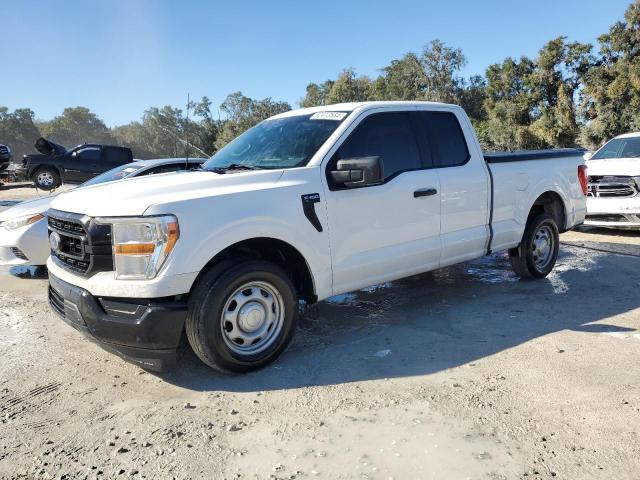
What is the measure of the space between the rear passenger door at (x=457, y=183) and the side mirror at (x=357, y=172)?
1.15m

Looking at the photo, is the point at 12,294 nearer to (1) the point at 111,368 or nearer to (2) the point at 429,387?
(1) the point at 111,368

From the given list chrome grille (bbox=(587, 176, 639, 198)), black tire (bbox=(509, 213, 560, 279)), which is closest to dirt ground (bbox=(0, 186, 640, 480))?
black tire (bbox=(509, 213, 560, 279))

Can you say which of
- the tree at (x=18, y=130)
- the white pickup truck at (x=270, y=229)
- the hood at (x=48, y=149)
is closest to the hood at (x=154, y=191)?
the white pickup truck at (x=270, y=229)

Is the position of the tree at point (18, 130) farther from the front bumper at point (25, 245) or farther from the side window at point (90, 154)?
the front bumper at point (25, 245)

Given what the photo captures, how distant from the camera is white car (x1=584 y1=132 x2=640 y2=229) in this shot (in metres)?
8.48

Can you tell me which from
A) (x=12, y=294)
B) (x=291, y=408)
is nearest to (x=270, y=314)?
(x=291, y=408)

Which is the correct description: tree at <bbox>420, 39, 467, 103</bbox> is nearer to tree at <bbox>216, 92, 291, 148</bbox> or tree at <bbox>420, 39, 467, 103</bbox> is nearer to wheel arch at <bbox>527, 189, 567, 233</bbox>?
tree at <bbox>216, 92, 291, 148</bbox>

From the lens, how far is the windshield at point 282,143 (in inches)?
168

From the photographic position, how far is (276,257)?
4.08 meters

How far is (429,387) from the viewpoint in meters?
3.50

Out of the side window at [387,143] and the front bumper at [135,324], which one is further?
the side window at [387,143]

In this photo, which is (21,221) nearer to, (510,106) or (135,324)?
(135,324)

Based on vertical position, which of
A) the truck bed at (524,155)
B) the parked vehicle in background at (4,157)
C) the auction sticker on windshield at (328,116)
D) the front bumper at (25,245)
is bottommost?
the front bumper at (25,245)

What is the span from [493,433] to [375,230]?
6.14ft
